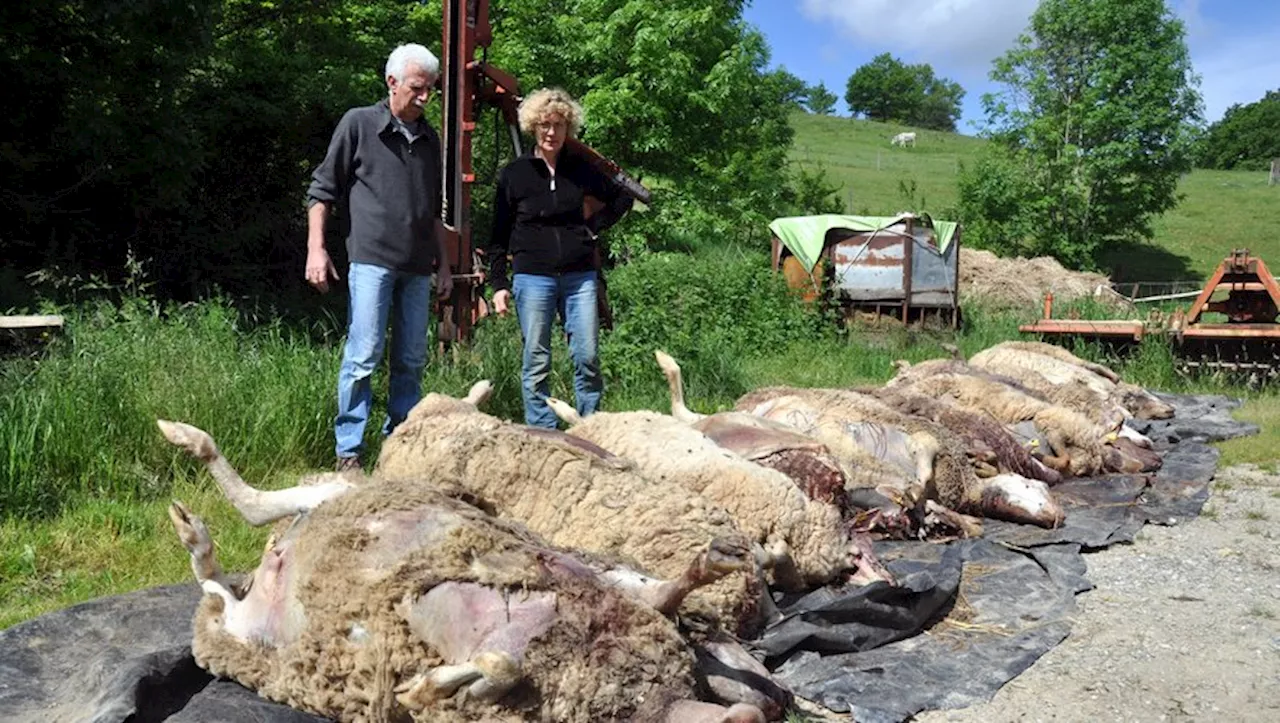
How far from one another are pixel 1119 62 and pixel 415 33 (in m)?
21.7

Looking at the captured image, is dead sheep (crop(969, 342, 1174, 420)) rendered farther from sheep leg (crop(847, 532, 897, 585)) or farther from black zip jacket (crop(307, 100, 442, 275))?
black zip jacket (crop(307, 100, 442, 275))

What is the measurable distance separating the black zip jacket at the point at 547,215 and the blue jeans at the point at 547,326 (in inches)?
2.8

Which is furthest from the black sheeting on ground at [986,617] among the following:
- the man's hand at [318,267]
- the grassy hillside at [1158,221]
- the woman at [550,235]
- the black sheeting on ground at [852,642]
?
the grassy hillside at [1158,221]

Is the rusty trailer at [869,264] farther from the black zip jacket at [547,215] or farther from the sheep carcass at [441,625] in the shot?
the sheep carcass at [441,625]

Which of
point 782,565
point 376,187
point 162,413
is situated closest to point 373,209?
point 376,187

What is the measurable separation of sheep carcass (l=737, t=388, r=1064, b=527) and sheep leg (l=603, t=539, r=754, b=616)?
3.34 meters

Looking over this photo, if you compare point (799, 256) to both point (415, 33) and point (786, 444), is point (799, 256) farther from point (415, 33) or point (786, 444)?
point (786, 444)

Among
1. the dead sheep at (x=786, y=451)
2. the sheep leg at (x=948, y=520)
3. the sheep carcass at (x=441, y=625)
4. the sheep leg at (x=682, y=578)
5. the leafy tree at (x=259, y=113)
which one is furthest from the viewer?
the leafy tree at (x=259, y=113)

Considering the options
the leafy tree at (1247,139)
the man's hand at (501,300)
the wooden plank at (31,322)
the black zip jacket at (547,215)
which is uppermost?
the leafy tree at (1247,139)

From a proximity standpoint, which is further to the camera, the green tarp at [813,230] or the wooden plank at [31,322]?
the green tarp at [813,230]

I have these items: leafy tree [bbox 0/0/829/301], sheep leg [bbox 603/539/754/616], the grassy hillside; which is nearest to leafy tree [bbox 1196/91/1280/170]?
the grassy hillside

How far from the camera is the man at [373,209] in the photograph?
5.28 metres

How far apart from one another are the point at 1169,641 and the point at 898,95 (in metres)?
102

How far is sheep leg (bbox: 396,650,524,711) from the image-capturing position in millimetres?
2564
